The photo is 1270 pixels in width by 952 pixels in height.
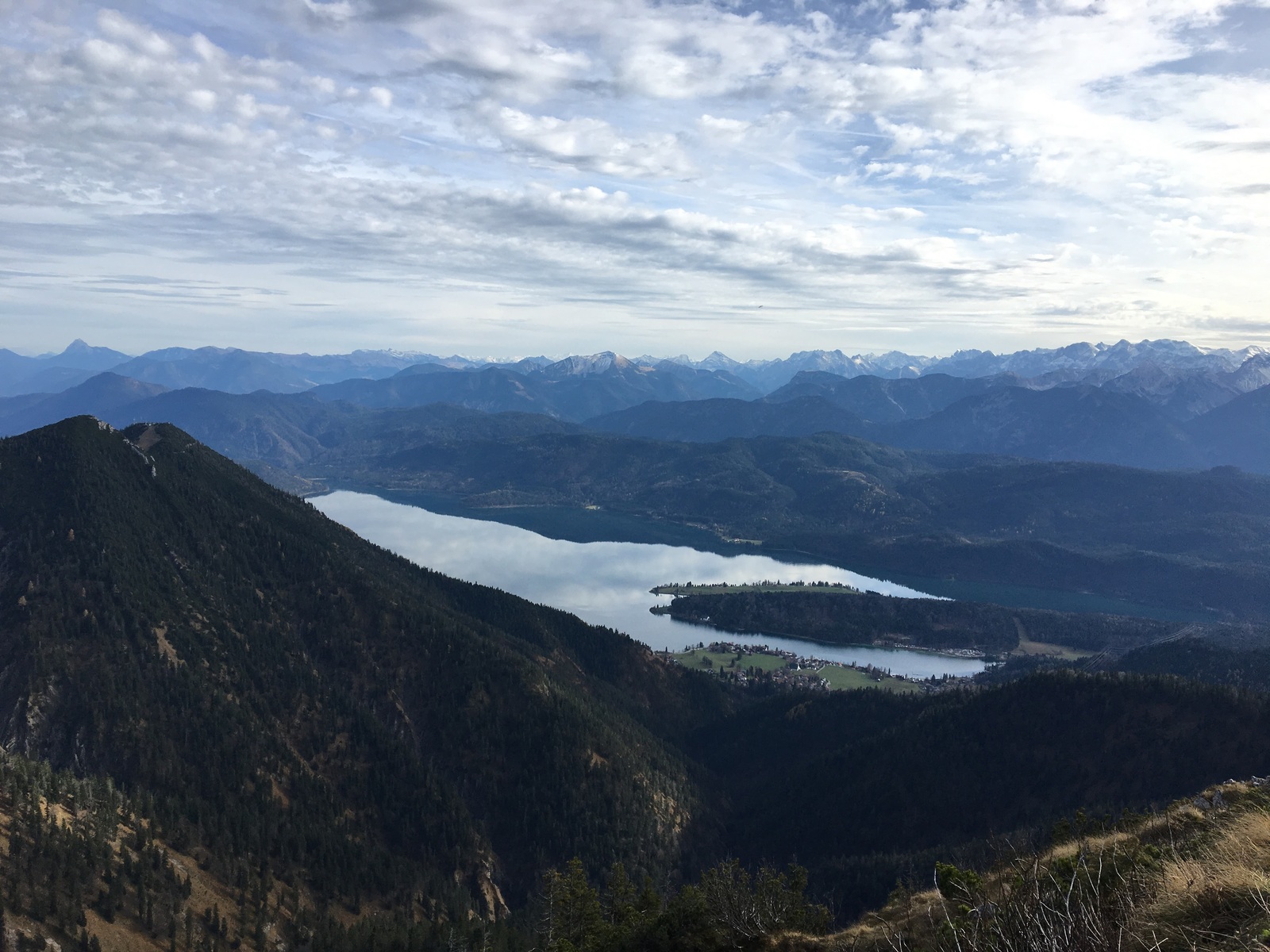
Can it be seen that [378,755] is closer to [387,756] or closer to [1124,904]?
[387,756]

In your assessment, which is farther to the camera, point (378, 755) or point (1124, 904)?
point (378, 755)

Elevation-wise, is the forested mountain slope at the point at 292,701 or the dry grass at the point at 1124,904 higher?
the dry grass at the point at 1124,904

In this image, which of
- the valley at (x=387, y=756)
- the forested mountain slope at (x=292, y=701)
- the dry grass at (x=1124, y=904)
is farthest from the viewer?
the forested mountain slope at (x=292, y=701)

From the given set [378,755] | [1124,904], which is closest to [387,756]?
[378,755]

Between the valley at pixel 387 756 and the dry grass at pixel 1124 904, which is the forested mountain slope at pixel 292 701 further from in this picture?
the dry grass at pixel 1124 904

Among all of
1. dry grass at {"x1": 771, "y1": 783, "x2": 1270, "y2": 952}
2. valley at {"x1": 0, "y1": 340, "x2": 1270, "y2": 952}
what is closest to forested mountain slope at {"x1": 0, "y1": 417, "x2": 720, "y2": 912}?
valley at {"x1": 0, "y1": 340, "x2": 1270, "y2": 952}

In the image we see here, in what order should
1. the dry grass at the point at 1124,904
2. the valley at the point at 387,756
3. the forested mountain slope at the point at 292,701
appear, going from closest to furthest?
the dry grass at the point at 1124,904
the valley at the point at 387,756
the forested mountain slope at the point at 292,701

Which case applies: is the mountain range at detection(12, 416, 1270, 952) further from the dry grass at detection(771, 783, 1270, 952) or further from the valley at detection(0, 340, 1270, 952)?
→ the dry grass at detection(771, 783, 1270, 952)

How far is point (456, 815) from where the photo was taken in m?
116

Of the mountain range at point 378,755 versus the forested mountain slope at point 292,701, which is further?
the forested mountain slope at point 292,701

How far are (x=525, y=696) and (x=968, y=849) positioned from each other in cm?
7430

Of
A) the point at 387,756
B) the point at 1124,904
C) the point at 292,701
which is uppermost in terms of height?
the point at 1124,904

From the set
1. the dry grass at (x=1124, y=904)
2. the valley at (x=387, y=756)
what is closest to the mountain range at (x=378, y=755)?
the valley at (x=387, y=756)

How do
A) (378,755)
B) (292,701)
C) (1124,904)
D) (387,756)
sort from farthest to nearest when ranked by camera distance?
(292,701) < (378,755) < (387,756) < (1124,904)
